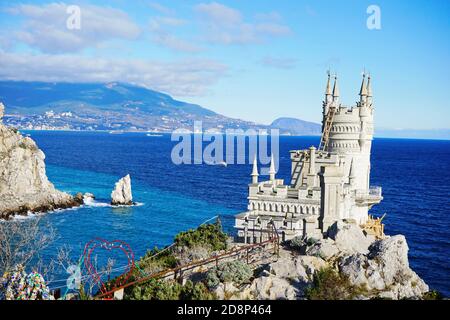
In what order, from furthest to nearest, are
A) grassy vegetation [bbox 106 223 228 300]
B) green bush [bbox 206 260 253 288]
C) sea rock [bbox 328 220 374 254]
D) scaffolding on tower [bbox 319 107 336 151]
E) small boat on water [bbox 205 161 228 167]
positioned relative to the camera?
small boat on water [bbox 205 161 228 167] < scaffolding on tower [bbox 319 107 336 151] < sea rock [bbox 328 220 374 254] < green bush [bbox 206 260 253 288] < grassy vegetation [bbox 106 223 228 300]

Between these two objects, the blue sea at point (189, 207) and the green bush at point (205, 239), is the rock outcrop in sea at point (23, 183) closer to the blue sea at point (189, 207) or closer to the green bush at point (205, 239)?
the blue sea at point (189, 207)

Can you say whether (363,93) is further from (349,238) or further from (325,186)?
(349,238)

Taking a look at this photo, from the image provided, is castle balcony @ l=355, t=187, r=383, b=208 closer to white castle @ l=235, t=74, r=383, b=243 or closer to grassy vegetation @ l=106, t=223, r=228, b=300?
white castle @ l=235, t=74, r=383, b=243

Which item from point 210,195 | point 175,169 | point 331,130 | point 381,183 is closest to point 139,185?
point 210,195

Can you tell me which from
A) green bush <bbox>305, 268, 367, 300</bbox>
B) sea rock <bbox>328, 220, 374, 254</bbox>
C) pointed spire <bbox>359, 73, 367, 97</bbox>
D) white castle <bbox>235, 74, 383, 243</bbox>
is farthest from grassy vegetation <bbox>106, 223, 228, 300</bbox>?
pointed spire <bbox>359, 73, 367, 97</bbox>

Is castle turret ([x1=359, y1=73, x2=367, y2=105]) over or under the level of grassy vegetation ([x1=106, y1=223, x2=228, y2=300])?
over

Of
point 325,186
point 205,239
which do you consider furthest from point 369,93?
point 205,239

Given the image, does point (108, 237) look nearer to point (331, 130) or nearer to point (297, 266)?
point (331, 130)

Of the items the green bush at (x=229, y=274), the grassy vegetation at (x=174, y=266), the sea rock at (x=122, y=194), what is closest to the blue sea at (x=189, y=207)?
the sea rock at (x=122, y=194)
